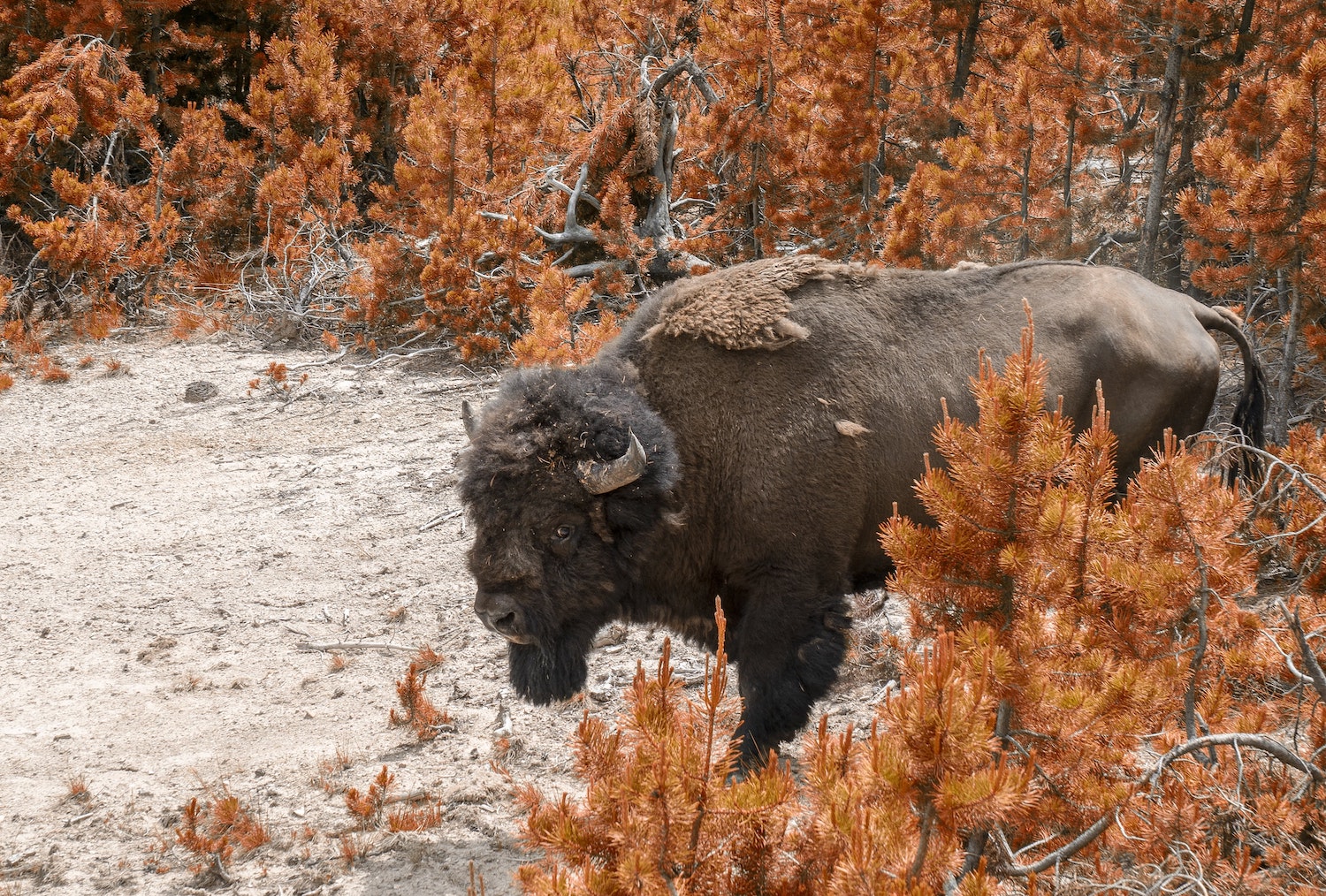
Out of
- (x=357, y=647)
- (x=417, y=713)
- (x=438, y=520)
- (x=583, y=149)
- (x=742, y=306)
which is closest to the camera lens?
(x=742, y=306)

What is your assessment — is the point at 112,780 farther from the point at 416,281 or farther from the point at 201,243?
the point at 201,243

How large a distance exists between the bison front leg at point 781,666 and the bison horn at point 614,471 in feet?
2.61

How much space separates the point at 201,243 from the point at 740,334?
1150 centimetres

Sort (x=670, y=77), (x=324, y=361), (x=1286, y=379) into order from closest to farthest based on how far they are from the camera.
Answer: (x=1286, y=379) < (x=670, y=77) < (x=324, y=361)

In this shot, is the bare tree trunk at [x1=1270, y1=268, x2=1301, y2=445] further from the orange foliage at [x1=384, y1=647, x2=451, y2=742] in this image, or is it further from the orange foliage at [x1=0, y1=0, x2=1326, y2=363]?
the orange foliage at [x1=384, y1=647, x2=451, y2=742]

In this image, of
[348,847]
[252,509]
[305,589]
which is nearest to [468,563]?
[348,847]

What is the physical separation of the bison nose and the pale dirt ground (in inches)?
31.9

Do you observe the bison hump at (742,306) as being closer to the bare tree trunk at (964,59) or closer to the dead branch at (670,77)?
the dead branch at (670,77)

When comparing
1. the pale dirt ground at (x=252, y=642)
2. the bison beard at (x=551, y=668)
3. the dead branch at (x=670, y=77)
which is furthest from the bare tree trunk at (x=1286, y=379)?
the dead branch at (x=670, y=77)

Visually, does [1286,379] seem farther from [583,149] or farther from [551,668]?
[583,149]

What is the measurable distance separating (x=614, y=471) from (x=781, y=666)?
1057mm

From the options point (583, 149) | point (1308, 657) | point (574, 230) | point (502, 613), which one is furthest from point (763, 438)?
point (583, 149)

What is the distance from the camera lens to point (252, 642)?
5.73 metres

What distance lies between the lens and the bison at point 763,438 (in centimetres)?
384
